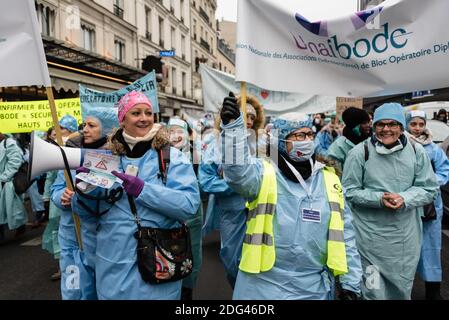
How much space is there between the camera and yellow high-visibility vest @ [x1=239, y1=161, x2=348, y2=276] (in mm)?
2312

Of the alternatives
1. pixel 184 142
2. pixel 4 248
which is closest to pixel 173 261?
pixel 184 142

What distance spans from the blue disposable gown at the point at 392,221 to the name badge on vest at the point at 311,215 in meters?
1.03

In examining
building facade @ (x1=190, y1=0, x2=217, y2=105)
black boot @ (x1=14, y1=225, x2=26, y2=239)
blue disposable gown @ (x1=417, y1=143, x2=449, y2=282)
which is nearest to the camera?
blue disposable gown @ (x1=417, y1=143, x2=449, y2=282)

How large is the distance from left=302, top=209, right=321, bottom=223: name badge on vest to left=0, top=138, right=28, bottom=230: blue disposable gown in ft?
17.7

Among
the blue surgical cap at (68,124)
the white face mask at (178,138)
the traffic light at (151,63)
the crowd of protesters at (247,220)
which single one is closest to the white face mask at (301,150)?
the crowd of protesters at (247,220)

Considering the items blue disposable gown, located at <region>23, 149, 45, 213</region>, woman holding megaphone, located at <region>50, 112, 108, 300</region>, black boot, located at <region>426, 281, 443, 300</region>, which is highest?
Answer: woman holding megaphone, located at <region>50, 112, 108, 300</region>

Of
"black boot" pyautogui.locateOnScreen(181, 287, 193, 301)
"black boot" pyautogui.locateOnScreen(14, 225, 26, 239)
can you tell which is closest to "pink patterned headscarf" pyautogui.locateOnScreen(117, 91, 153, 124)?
"black boot" pyautogui.locateOnScreen(181, 287, 193, 301)

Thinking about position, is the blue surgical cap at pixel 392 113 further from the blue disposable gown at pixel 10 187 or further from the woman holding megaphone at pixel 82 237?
the blue disposable gown at pixel 10 187

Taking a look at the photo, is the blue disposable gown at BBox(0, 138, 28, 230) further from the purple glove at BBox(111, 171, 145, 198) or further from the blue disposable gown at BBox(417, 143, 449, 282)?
the blue disposable gown at BBox(417, 143, 449, 282)

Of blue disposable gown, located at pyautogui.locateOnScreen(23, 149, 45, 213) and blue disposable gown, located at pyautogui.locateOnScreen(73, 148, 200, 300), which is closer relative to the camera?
blue disposable gown, located at pyautogui.locateOnScreen(73, 148, 200, 300)

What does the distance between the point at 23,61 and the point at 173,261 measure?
1710mm

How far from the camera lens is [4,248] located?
6.30 metres

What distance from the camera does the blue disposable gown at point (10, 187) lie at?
6293 mm
